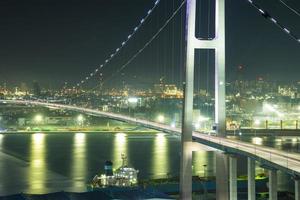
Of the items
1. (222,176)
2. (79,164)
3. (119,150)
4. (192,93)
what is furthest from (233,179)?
(119,150)

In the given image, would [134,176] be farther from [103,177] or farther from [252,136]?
[252,136]

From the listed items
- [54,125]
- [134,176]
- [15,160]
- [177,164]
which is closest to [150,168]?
[177,164]

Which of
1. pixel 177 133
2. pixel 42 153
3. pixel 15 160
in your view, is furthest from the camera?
pixel 42 153

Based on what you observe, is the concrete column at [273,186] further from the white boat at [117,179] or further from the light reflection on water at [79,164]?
the light reflection on water at [79,164]

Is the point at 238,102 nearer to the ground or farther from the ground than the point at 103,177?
farther from the ground

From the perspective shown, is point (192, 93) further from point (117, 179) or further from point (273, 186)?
point (117, 179)

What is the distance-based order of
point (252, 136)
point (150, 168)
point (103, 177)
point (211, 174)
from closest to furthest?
point (103, 177) → point (211, 174) → point (150, 168) → point (252, 136)

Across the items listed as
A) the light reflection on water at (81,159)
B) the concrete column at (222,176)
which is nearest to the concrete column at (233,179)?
the concrete column at (222,176)
